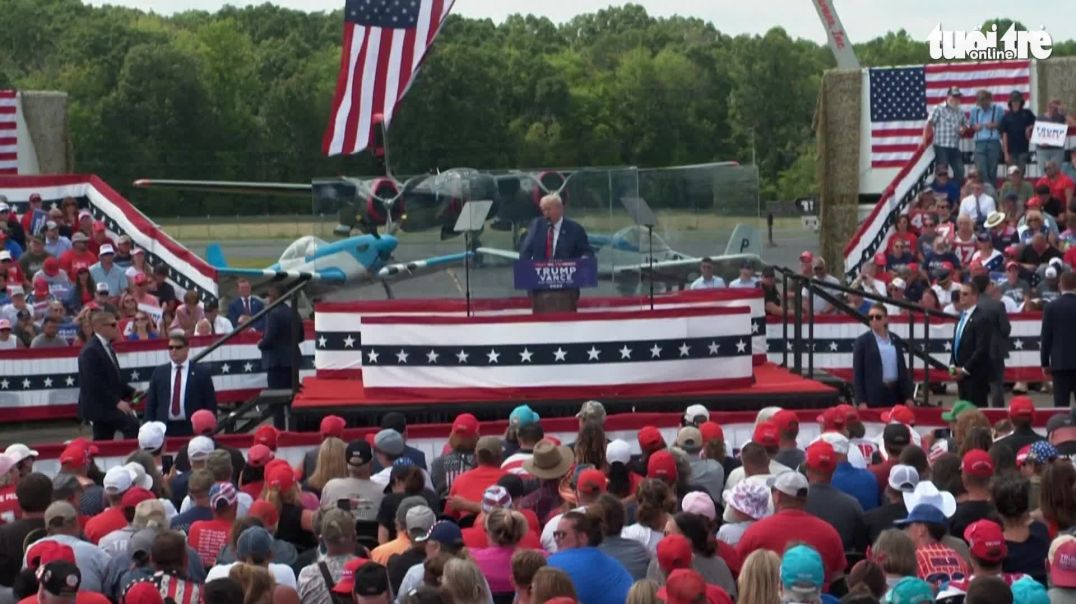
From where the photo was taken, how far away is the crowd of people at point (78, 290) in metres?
21.6

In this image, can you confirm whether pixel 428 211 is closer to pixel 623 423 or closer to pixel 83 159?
pixel 623 423

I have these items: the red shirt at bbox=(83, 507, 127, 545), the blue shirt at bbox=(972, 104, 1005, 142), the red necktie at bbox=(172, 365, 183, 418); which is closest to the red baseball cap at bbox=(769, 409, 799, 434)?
the red shirt at bbox=(83, 507, 127, 545)

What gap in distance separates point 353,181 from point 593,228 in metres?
2.43

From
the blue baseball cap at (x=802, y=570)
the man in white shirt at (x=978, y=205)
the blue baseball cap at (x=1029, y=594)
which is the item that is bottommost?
the blue baseball cap at (x=1029, y=594)

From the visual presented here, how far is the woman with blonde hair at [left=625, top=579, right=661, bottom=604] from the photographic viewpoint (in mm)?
7422

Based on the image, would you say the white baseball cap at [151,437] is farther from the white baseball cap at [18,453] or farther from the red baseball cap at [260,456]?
the red baseball cap at [260,456]

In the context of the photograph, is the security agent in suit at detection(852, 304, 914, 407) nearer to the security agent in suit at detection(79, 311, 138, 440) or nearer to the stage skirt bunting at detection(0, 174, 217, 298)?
the security agent in suit at detection(79, 311, 138, 440)

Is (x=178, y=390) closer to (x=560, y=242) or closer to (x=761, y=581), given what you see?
(x=560, y=242)

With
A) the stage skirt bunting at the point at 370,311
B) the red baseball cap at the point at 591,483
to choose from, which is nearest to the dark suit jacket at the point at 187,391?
the stage skirt bunting at the point at 370,311

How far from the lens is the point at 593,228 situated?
18641 millimetres

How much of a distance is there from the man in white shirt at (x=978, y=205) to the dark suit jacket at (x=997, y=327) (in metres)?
8.51

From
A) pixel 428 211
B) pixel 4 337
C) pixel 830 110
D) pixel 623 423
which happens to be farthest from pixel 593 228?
pixel 830 110

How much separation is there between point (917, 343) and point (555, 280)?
18.6 feet

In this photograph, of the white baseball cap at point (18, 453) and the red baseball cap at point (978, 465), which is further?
the white baseball cap at point (18, 453)
